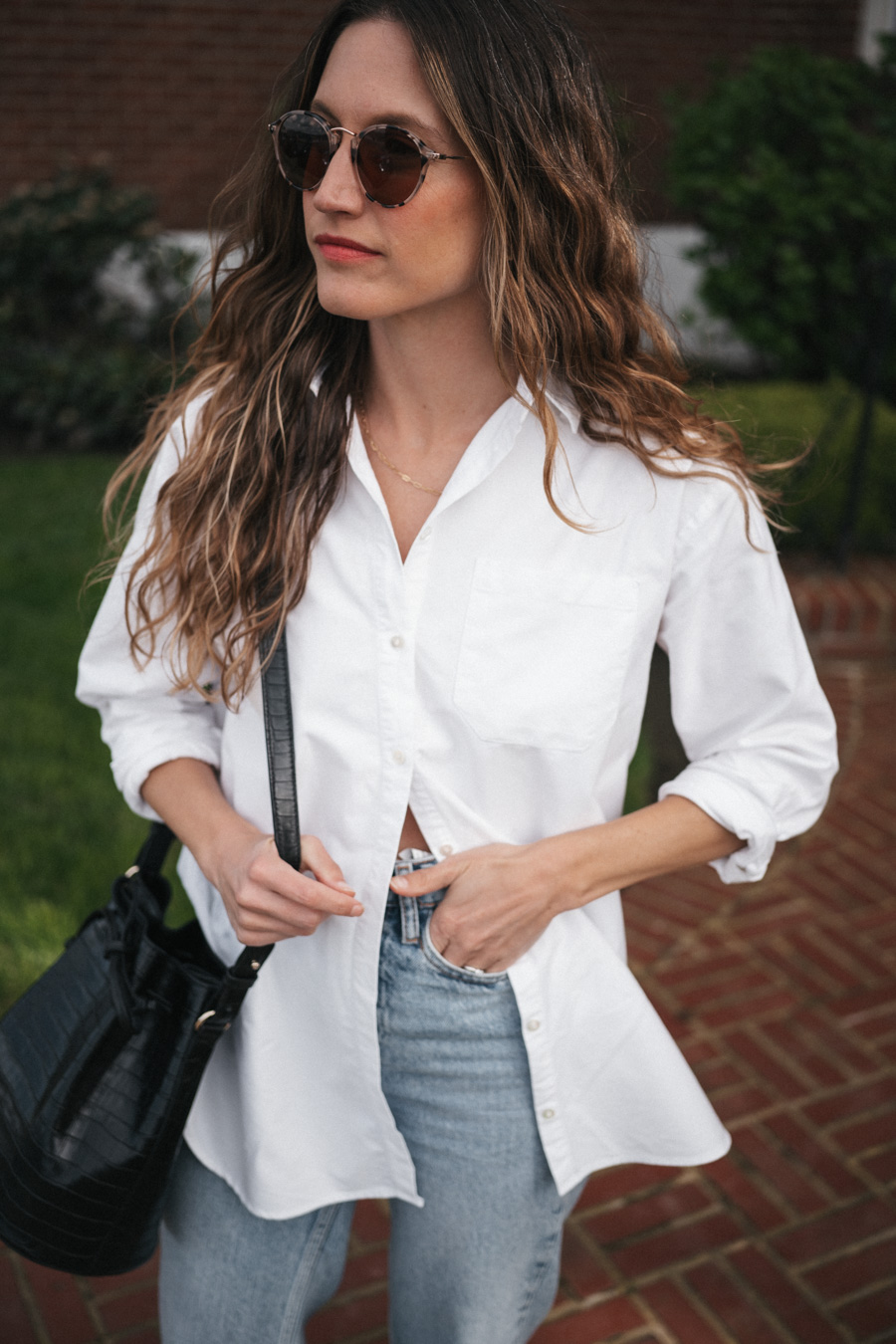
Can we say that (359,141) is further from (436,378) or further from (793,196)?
(793,196)

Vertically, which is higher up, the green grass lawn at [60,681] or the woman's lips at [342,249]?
the woman's lips at [342,249]

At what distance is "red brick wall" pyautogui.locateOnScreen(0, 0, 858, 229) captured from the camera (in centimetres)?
729

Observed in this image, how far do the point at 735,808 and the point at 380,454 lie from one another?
657 mm

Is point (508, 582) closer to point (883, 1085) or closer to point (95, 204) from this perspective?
point (883, 1085)

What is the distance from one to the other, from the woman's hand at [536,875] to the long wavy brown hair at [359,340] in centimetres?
38

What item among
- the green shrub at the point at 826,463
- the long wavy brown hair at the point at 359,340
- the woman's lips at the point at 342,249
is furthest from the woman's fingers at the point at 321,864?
the green shrub at the point at 826,463

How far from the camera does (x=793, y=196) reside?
624cm

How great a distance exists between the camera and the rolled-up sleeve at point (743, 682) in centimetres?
150

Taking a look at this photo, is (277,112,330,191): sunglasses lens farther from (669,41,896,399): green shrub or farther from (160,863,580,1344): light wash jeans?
(669,41,896,399): green shrub

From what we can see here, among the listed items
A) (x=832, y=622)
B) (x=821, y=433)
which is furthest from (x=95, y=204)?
(x=832, y=622)

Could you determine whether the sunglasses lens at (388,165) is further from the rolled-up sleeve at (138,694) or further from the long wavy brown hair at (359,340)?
the rolled-up sleeve at (138,694)

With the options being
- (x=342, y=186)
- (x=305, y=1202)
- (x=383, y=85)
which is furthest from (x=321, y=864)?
(x=383, y=85)

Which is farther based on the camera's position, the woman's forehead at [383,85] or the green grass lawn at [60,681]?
the green grass lawn at [60,681]

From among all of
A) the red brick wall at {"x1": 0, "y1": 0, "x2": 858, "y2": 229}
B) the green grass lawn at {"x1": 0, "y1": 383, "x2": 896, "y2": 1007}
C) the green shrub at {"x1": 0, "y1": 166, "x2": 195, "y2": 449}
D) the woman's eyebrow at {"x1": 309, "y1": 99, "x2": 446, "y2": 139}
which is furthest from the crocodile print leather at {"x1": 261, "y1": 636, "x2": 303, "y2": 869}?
the red brick wall at {"x1": 0, "y1": 0, "x2": 858, "y2": 229}
